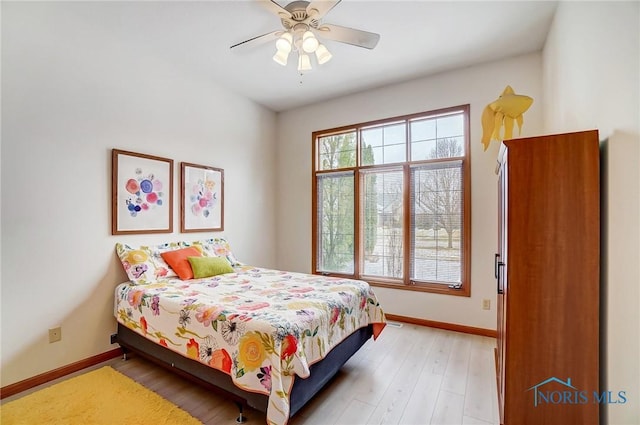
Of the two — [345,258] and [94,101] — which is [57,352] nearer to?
[94,101]

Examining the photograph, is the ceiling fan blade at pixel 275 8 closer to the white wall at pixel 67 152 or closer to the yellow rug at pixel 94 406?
the white wall at pixel 67 152

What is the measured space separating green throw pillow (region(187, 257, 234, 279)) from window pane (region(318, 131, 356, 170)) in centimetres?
200

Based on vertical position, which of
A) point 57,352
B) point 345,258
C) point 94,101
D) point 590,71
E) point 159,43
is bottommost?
point 57,352

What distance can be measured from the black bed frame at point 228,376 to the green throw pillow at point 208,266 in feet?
2.37

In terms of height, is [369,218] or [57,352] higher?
[369,218]

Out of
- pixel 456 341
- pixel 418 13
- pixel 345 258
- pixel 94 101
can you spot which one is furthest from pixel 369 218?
pixel 94 101

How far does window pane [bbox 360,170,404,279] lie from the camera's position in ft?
12.0

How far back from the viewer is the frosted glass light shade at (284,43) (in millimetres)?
2156

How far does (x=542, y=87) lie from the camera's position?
2877 mm

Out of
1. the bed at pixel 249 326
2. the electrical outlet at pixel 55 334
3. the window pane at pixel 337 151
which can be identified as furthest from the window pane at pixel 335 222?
→ the electrical outlet at pixel 55 334

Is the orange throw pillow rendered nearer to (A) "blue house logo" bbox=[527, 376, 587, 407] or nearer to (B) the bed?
(B) the bed

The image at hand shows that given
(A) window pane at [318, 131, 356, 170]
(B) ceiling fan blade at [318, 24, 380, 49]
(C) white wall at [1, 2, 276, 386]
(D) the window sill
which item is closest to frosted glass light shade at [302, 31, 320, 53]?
(B) ceiling fan blade at [318, 24, 380, 49]

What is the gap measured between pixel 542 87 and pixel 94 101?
14.1 feet

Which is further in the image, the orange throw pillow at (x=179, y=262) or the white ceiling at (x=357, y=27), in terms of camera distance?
the orange throw pillow at (x=179, y=262)
